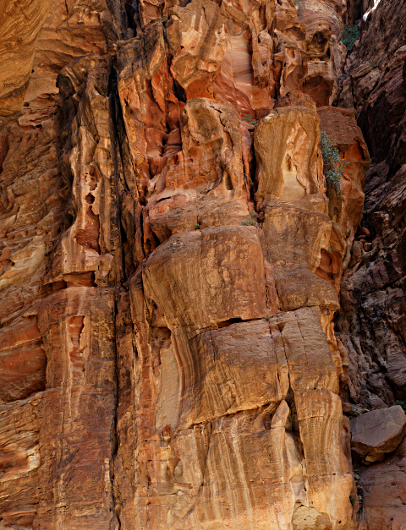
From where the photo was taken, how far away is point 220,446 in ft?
36.7

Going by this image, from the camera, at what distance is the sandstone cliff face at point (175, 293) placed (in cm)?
1109

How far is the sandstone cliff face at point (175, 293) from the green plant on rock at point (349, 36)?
15.9 m

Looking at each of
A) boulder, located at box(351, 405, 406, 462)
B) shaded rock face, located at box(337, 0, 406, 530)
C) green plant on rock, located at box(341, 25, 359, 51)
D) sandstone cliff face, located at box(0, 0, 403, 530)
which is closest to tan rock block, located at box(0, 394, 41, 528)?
sandstone cliff face, located at box(0, 0, 403, 530)

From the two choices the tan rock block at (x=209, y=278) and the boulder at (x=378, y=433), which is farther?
the boulder at (x=378, y=433)

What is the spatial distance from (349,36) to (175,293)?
2924 centimetres

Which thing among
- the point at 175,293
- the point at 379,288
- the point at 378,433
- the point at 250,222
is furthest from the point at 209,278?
the point at 379,288

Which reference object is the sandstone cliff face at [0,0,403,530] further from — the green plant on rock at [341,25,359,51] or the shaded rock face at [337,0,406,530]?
the green plant on rock at [341,25,359,51]

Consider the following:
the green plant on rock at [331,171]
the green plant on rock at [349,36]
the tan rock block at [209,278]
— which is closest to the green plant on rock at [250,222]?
the tan rock block at [209,278]

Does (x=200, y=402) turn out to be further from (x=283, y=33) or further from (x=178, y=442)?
(x=283, y=33)

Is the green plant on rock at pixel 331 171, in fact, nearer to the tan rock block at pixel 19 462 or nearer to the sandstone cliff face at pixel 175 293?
the sandstone cliff face at pixel 175 293

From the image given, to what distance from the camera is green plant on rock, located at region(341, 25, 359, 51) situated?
1334 inches

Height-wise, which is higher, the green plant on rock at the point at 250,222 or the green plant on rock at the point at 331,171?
the green plant on rock at the point at 331,171

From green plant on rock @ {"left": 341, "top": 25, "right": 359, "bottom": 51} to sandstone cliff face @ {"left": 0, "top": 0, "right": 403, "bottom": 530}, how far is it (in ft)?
52.2

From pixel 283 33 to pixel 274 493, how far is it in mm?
20914
